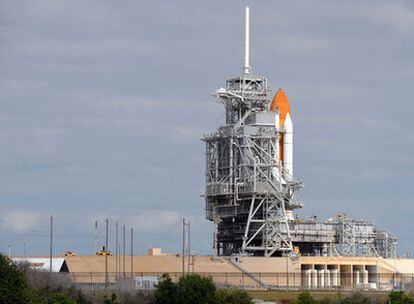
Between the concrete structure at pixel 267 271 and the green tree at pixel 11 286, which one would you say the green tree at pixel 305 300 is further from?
the concrete structure at pixel 267 271

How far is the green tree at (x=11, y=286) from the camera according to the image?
91.3m

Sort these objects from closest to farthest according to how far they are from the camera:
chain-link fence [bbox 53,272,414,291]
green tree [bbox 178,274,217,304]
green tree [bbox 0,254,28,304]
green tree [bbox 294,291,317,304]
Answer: green tree [bbox 0,254,28,304]
green tree [bbox 294,291,317,304]
green tree [bbox 178,274,217,304]
chain-link fence [bbox 53,272,414,291]

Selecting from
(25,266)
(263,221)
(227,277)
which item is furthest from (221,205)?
(25,266)

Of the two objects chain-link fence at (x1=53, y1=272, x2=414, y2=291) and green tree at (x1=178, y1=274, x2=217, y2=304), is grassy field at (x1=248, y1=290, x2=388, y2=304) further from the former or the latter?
green tree at (x1=178, y1=274, x2=217, y2=304)

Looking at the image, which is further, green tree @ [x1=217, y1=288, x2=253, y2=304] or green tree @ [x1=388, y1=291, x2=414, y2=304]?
green tree @ [x1=388, y1=291, x2=414, y2=304]

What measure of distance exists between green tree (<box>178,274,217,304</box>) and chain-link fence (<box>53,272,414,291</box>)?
12244 millimetres

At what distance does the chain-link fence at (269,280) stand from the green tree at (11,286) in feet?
66.4

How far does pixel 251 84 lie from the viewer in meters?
150

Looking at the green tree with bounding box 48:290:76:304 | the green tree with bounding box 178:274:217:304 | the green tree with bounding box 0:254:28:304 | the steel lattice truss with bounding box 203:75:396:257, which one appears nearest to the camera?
the green tree with bounding box 0:254:28:304

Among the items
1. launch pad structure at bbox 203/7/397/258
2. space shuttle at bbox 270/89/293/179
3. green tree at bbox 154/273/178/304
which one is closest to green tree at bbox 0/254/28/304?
green tree at bbox 154/273/178/304

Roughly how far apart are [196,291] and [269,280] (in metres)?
34.0

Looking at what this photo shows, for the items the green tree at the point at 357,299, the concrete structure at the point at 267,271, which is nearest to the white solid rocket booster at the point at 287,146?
the concrete structure at the point at 267,271

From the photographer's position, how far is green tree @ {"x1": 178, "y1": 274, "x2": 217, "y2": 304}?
10212 centimetres

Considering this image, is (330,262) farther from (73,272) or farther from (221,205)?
(73,272)
